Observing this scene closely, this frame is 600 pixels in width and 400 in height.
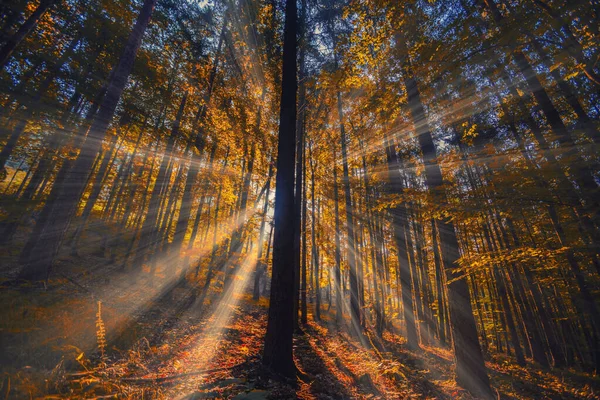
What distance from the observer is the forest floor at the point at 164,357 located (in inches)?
139

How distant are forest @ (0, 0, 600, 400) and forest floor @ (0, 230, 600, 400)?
0.20 feet

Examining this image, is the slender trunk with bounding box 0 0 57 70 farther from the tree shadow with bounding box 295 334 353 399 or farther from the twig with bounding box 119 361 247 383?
the tree shadow with bounding box 295 334 353 399

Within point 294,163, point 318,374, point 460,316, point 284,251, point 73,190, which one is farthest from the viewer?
point 73,190

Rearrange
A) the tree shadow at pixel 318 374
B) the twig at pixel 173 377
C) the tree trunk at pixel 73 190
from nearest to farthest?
the twig at pixel 173 377 → the tree shadow at pixel 318 374 → the tree trunk at pixel 73 190

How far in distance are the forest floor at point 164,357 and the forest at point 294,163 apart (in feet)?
0.20

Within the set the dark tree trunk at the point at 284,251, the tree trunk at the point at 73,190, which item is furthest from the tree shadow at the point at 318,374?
the tree trunk at the point at 73,190

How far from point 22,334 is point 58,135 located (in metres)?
9.56

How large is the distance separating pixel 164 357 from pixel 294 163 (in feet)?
19.6

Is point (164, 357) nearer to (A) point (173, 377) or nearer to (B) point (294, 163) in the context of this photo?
(A) point (173, 377)

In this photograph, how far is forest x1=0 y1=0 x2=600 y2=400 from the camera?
12.8 ft

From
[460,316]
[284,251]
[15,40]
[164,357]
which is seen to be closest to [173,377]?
[164,357]

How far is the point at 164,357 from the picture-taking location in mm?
5520

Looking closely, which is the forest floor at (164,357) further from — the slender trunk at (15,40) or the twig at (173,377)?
the slender trunk at (15,40)

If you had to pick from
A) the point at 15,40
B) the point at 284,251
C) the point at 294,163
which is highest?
the point at 15,40
